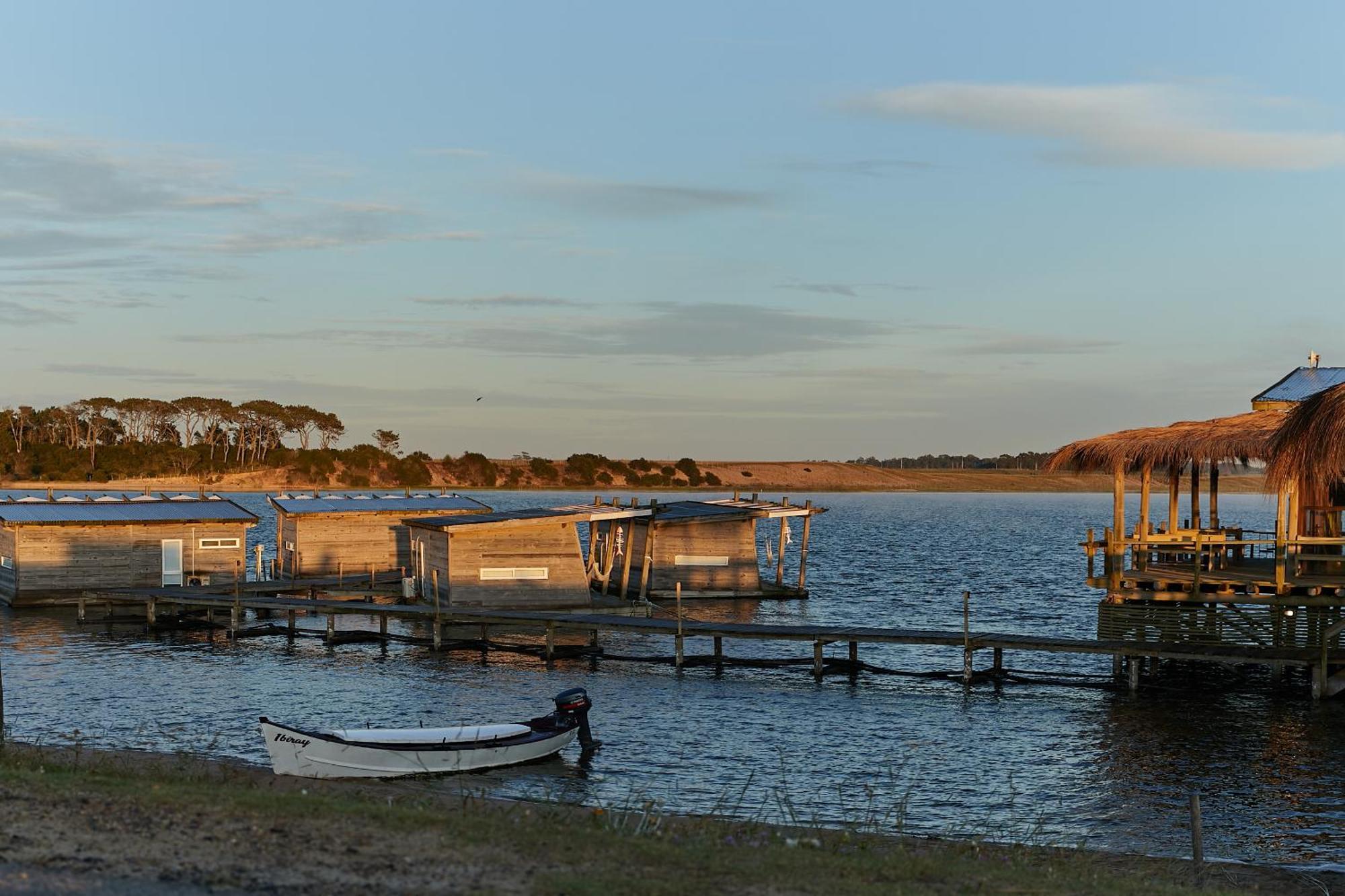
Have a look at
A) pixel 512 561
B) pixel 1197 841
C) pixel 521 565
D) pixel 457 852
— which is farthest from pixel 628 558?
pixel 457 852

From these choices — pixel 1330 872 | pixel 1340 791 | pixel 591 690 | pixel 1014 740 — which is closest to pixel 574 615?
pixel 591 690

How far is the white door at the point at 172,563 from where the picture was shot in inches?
2063

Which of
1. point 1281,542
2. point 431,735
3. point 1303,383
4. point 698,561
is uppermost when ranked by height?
point 1303,383

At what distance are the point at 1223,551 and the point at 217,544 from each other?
3822cm

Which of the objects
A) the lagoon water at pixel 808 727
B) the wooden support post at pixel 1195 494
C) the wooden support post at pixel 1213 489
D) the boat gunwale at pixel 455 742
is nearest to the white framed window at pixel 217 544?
the lagoon water at pixel 808 727

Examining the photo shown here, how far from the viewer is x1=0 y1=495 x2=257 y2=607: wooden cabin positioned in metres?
50.4

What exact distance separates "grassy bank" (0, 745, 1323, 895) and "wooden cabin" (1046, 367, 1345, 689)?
1554 centimetres

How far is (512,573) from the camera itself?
4806 cm

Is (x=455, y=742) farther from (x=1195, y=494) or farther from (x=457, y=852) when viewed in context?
(x=1195, y=494)

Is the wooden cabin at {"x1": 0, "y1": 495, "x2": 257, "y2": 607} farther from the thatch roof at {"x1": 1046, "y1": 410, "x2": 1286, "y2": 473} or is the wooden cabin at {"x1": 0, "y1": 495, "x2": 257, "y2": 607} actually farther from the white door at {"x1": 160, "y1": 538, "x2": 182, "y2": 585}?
the thatch roof at {"x1": 1046, "y1": 410, "x2": 1286, "y2": 473}

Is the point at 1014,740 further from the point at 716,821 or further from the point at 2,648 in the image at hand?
the point at 2,648

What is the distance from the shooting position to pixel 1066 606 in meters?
61.8

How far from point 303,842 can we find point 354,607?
31.6 meters

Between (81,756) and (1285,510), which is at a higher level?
(1285,510)
